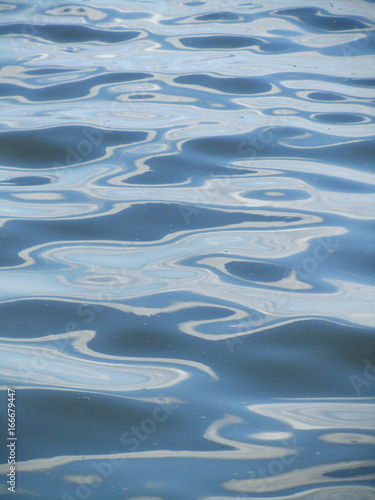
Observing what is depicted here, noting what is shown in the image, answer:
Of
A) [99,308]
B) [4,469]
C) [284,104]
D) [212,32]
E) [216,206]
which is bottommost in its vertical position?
[4,469]

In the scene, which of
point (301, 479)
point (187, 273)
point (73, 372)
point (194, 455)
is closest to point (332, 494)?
point (301, 479)

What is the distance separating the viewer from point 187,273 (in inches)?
96.3

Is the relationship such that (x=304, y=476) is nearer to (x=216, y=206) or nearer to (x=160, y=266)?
(x=160, y=266)

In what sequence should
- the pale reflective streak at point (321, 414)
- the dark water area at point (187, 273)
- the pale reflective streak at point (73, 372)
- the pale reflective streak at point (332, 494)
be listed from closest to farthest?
the pale reflective streak at point (332, 494) < the dark water area at point (187, 273) < the pale reflective streak at point (321, 414) < the pale reflective streak at point (73, 372)

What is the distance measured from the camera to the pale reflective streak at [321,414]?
5.91ft

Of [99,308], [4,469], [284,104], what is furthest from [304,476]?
[284,104]

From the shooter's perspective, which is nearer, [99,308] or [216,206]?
[99,308]

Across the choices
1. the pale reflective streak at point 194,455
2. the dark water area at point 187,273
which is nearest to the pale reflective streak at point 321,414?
the dark water area at point 187,273

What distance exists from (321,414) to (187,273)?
0.77 meters

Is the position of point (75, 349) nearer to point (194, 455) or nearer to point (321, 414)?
point (194, 455)

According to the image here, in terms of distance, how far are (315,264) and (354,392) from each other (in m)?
0.66

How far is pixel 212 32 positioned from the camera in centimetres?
500

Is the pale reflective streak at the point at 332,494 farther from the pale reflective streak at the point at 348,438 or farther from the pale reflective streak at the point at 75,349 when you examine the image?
the pale reflective streak at the point at 75,349

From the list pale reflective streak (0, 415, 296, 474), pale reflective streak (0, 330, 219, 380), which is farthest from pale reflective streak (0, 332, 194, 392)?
pale reflective streak (0, 415, 296, 474)
